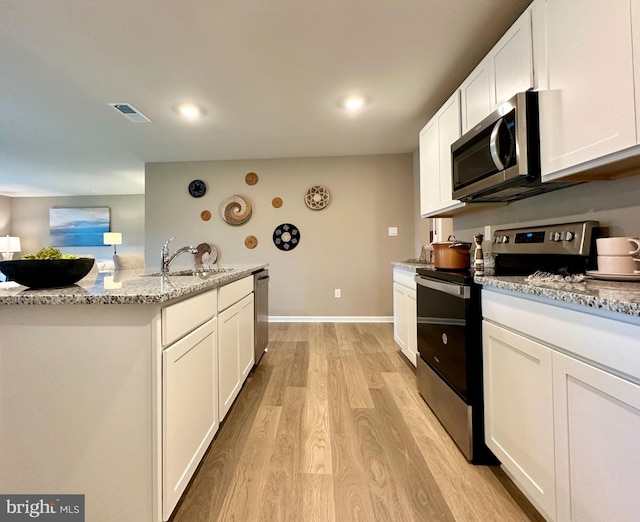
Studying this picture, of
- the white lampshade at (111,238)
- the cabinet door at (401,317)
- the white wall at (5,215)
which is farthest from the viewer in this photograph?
the white wall at (5,215)

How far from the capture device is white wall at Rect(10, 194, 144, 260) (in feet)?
22.5

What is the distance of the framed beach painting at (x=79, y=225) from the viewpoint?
675 centimetres

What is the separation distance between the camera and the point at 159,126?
10.3ft

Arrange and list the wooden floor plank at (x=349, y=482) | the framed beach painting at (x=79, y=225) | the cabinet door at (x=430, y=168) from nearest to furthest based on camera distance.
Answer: the wooden floor plank at (x=349, y=482)
the cabinet door at (x=430, y=168)
the framed beach painting at (x=79, y=225)

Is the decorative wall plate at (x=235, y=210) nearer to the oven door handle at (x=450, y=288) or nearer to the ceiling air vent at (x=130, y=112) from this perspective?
the ceiling air vent at (x=130, y=112)

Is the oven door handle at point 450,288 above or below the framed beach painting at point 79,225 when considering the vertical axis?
below

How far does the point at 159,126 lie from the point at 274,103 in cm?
138

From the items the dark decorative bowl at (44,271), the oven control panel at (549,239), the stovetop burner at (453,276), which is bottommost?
the stovetop burner at (453,276)

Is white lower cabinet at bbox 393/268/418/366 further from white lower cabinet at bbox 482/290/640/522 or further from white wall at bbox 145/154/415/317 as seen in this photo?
white wall at bbox 145/154/415/317

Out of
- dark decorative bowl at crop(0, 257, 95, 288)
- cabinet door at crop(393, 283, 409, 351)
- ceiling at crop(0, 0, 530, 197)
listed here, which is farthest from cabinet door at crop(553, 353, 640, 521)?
ceiling at crop(0, 0, 530, 197)

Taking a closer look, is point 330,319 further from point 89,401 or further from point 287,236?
point 89,401

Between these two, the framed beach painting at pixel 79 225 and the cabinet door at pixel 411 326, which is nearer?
the cabinet door at pixel 411 326

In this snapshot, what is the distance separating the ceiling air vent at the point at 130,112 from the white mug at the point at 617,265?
3506 millimetres

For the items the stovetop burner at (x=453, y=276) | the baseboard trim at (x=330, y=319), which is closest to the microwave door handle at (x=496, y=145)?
the stovetop burner at (x=453, y=276)
